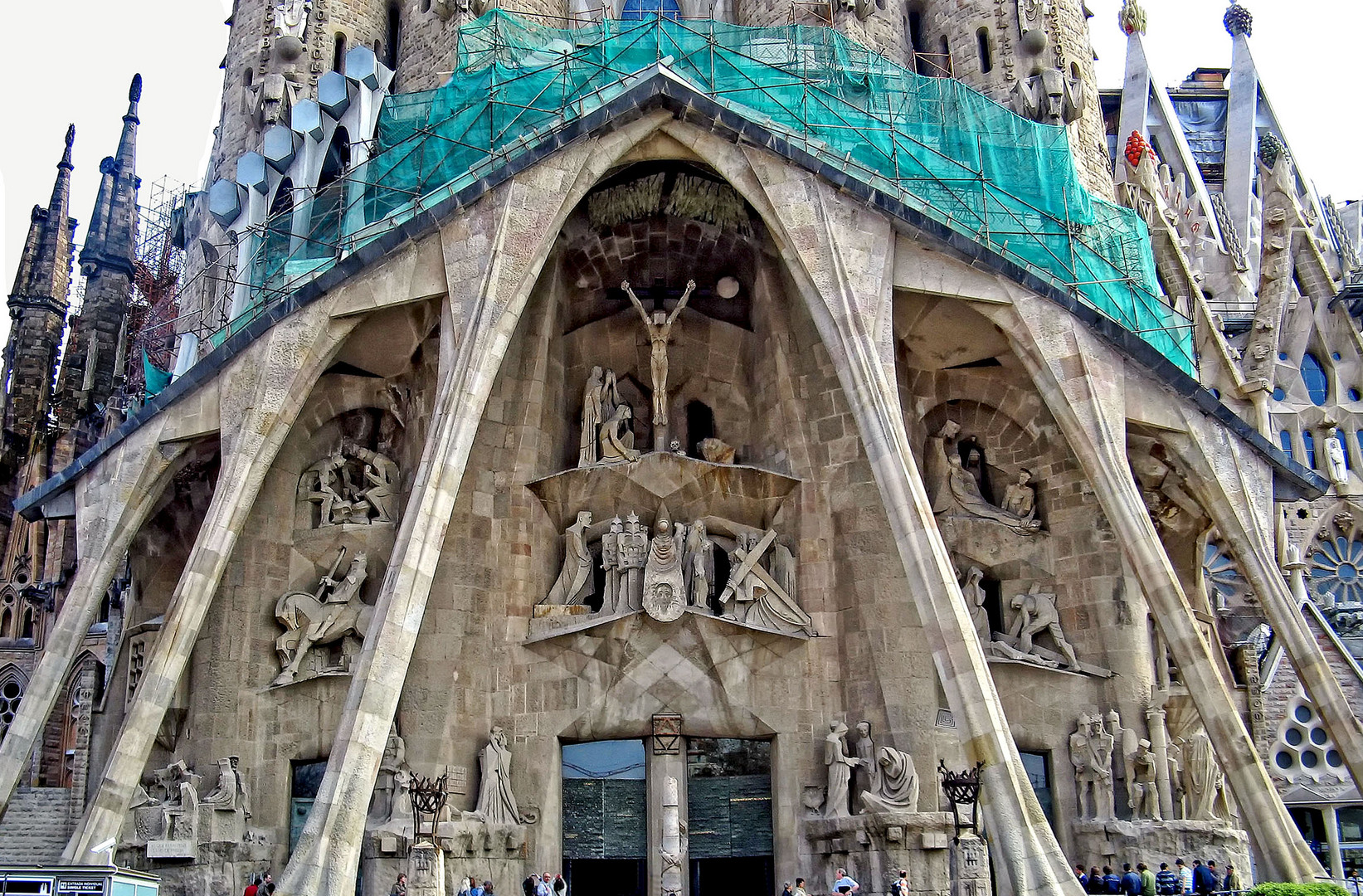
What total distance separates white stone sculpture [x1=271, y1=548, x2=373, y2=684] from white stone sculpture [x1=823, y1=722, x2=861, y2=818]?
19.0ft

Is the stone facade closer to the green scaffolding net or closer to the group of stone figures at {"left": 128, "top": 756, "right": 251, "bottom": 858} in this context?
the group of stone figures at {"left": 128, "top": 756, "right": 251, "bottom": 858}

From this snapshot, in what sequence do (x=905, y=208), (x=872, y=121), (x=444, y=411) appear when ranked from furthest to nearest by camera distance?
(x=872, y=121) < (x=905, y=208) < (x=444, y=411)

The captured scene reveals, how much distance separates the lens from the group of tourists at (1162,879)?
14.1m

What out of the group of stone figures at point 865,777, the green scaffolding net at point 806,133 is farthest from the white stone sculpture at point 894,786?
the green scaffolding net at point 806,133

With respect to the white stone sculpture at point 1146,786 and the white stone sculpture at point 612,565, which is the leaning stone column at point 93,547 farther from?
the white stone sculpture at point 1146,786

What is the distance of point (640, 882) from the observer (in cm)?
1659

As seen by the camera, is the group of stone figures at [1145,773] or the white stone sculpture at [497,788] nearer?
the group of stone figures at [1145,773]

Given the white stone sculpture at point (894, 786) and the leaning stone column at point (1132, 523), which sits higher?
the leaning stone column at point (1132, 523)

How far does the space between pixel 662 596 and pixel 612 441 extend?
7.37ft

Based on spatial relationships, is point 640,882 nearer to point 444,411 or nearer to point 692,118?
point 444,411

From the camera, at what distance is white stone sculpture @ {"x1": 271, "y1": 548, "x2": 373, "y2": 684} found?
1667 cm

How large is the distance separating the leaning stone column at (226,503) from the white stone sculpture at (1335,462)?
1807 centimetres

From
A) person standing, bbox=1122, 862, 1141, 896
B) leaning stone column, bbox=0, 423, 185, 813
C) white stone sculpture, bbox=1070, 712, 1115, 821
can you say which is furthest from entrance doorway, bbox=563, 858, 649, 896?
leaning stone column, bbox=0, 423, 185, 813

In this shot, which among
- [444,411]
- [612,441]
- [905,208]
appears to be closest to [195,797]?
[444,411]
